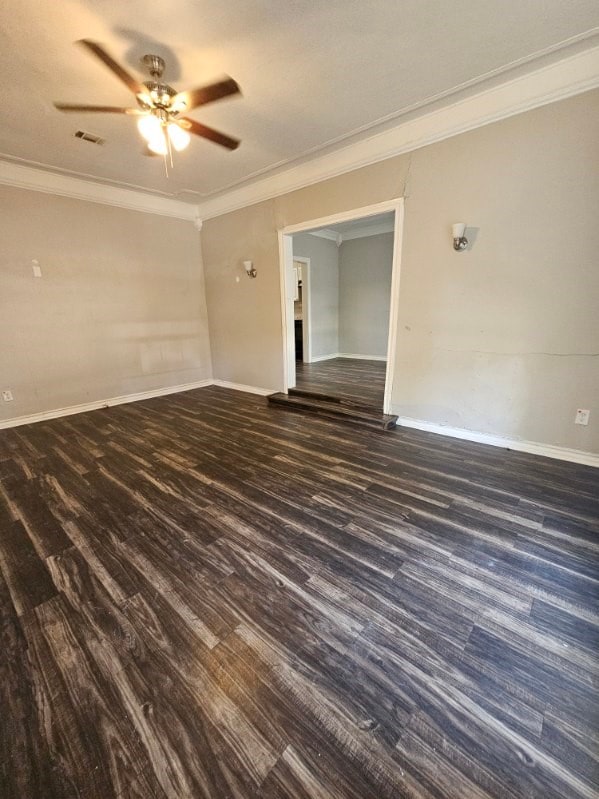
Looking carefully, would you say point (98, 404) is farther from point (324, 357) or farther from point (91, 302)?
point (324, 357)

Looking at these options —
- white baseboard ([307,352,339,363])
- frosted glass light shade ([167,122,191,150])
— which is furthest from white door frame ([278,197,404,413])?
white baseboard ([307,352,339,363])

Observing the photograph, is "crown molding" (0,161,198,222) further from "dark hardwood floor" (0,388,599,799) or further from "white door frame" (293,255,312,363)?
"dark hardwood floor" (0,388,599,799)

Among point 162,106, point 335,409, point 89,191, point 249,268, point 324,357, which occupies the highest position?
point 89,191

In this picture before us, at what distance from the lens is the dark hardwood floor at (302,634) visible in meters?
0.93

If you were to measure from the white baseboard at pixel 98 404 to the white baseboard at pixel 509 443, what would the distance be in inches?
145

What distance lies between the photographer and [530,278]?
2627mm

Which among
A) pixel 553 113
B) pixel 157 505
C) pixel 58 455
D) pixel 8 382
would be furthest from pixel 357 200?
pixel 8 382

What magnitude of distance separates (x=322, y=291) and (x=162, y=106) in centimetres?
500

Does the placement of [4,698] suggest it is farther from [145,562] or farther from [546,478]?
[546,478]

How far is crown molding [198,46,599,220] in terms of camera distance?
2223mm

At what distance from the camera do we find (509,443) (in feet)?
9.66

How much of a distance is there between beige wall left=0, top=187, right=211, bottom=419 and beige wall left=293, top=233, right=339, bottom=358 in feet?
7.53

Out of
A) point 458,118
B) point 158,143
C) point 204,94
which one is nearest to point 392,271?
point 458,118

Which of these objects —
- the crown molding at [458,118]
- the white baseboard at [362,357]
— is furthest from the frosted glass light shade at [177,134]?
the white baseboard at [362,357]
